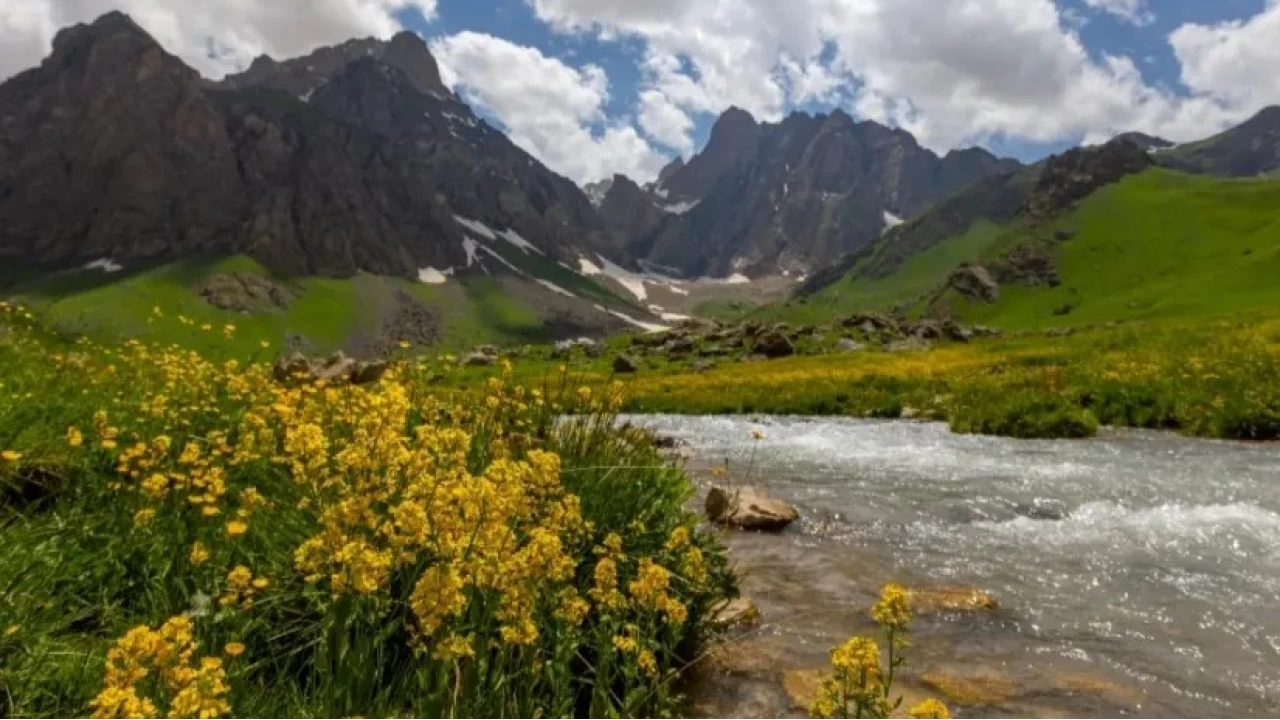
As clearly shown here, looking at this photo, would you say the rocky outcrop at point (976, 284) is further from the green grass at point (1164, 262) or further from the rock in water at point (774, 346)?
the rock in water at point (774, 346)

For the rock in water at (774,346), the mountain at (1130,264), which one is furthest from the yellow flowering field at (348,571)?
the mountain at (1130,264)

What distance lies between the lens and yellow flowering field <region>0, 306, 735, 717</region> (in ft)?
15.0

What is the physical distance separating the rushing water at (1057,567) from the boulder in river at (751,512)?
325mm

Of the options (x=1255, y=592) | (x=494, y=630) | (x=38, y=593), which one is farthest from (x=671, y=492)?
(x=1255, y=592)

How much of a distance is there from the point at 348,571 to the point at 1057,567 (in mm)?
10277

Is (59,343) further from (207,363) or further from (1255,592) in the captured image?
(1255,592)

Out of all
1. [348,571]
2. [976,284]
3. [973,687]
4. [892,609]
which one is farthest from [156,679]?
[976,284]

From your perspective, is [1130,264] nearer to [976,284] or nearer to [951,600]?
[976,284]

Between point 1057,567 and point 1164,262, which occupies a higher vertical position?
point 1164,262

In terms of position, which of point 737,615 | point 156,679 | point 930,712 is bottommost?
point 737,615

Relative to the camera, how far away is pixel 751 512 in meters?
13.9

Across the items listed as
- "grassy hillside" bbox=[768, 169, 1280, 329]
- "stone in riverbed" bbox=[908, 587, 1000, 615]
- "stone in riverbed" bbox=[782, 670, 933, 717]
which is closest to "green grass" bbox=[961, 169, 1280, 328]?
"grassy hillside" bbox=[768, 169, 1280, 329]

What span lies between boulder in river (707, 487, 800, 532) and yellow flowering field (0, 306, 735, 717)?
3.39 meters

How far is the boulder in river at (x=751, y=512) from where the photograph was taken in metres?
13.0
